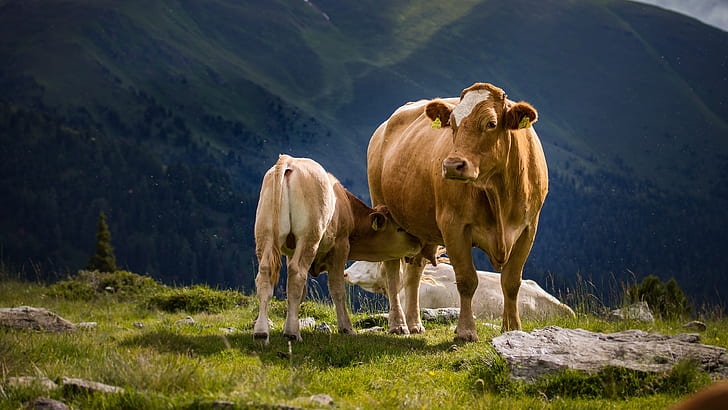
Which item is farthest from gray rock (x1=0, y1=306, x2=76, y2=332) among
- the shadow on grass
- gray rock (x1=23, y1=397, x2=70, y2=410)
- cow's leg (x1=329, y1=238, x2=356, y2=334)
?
gray rock (x1=23, y1=397, x2=70, y2=410)

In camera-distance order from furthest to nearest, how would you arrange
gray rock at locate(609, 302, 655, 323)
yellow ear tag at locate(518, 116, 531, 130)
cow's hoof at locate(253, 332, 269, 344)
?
1. gray rock at locate(609, 302, 655, 323)
2. yellow ear tag at locate(518, 116, 531, 130)
3. cow's hoof at locate(253, 332, 269, 344)

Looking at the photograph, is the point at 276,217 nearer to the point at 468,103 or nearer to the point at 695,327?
the point at 468,103

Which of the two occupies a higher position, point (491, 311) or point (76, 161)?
point (76, 161)

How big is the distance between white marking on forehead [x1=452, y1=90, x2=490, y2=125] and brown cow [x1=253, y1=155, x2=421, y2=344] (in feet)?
6.71

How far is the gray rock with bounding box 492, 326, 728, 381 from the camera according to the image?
6.56 metres

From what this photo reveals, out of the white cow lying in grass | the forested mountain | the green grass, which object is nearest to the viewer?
the green grass

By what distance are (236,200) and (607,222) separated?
92.0 meters

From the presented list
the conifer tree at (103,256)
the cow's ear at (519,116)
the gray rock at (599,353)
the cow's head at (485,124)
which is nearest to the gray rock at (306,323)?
the cow's head at (485,124)

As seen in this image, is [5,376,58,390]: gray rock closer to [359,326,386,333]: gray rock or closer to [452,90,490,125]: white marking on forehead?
[452,90,490,125]: white marking on forehead

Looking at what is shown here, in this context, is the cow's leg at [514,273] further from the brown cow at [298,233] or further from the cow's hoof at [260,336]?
the cow's hoof at [260,336]

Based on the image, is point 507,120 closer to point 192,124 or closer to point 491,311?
point 491,311

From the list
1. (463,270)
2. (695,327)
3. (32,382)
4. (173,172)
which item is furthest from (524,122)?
(173,172)

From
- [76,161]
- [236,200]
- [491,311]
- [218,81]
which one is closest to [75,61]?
[218,81]

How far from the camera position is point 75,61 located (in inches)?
6206
